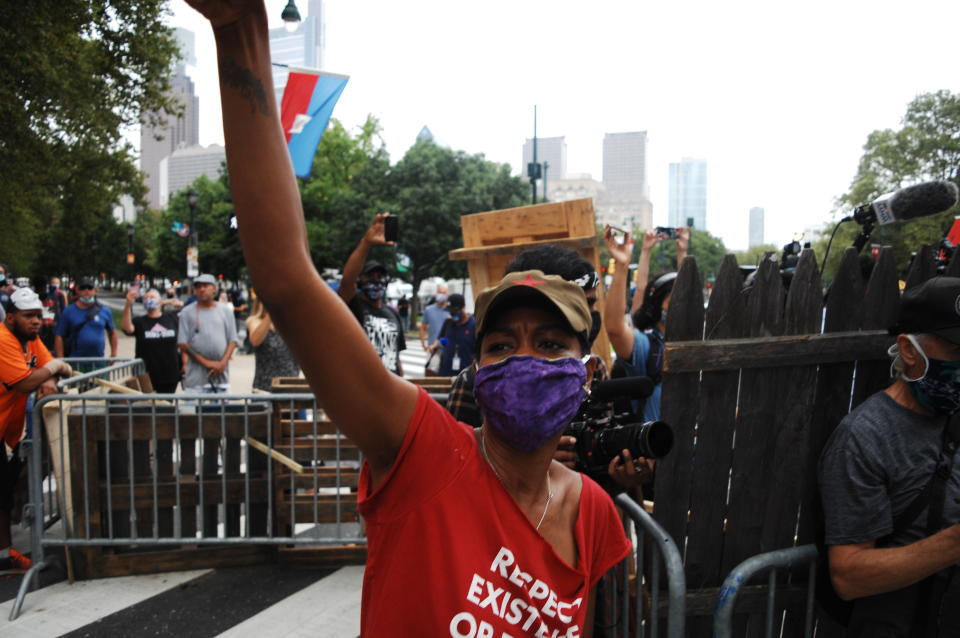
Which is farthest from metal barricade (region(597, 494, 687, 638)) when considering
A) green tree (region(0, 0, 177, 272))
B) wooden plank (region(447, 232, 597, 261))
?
green tree (region(0, 0, 177, 272))

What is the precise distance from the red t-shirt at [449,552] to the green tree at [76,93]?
1364 centimetres

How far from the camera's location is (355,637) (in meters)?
4.20

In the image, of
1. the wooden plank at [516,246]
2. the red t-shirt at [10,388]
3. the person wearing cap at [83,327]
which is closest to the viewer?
the red t-shirt at [10,388]

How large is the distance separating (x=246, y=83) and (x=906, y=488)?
2.29 metres

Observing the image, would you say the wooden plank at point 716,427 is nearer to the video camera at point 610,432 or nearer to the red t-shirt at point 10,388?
the video camera at point 610,432

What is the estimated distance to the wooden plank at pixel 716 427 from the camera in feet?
8.34

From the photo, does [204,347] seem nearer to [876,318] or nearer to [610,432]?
[610,432]

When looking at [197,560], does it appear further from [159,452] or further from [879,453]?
[879,453]

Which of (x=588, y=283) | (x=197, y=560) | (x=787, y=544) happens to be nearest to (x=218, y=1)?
(x=588, y=283)

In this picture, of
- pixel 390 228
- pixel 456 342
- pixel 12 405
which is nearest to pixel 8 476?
pixel 12 405

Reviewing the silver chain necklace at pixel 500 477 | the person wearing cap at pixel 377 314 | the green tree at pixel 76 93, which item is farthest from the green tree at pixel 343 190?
the silver chain necklace at pixel 500 477

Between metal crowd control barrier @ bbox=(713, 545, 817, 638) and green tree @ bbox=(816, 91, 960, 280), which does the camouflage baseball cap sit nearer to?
metal crowd control barrier @ bbox=(713, 545, 817, 638)

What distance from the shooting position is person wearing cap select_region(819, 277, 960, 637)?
220cm

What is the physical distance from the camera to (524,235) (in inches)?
283
